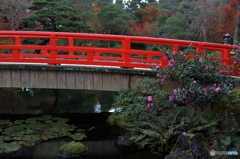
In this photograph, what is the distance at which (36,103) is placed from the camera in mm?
12344

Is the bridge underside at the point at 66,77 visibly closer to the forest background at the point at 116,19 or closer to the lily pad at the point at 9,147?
the lily pad at the point at 9,147

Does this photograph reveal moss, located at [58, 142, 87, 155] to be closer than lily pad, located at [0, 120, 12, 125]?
Yes

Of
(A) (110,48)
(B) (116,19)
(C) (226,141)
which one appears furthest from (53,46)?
(B) (116,19)

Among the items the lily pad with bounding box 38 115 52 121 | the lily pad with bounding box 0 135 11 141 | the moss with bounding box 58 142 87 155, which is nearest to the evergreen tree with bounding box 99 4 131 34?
the lily pad with bounding box 38 115 52 121

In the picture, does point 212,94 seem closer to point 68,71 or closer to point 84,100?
point 68,71

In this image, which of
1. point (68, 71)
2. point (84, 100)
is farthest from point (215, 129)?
point (84, 100)

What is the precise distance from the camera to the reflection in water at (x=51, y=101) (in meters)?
11.2

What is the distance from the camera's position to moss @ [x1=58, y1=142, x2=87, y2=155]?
266 inches

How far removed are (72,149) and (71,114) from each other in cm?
392

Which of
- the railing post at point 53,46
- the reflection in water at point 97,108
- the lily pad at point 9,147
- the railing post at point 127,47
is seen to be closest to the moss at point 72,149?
the lily pad at point 9,147

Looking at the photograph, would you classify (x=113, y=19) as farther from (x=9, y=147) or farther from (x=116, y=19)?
(x=9, y=147)

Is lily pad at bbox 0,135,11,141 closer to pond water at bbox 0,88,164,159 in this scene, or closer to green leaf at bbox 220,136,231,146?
pond water at bbox 0,88,164,159

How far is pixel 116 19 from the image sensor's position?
837 inches

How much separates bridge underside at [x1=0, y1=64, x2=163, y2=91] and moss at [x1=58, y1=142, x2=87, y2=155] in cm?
186
